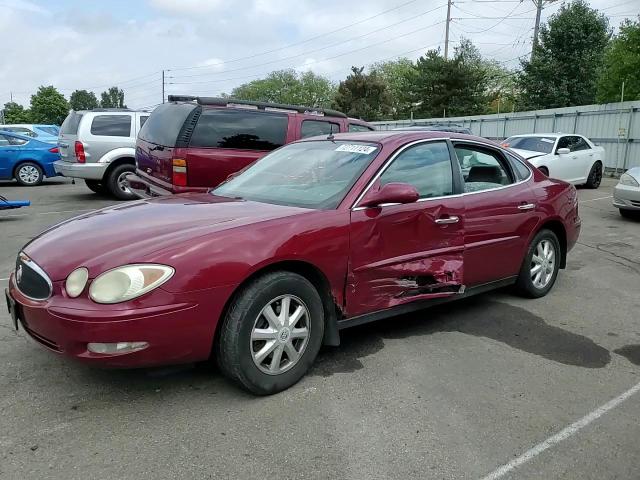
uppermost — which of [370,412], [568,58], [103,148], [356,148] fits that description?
[568,58]

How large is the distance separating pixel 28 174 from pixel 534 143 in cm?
1317

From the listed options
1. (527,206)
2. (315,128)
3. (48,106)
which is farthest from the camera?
(48,106)

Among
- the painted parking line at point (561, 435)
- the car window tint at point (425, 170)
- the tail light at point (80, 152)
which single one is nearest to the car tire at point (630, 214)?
the car window tint at point (425, 170)

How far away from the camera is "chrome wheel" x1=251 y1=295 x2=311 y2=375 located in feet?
10.6

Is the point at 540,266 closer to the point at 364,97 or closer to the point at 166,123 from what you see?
the point at 166,123

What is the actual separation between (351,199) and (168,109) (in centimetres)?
512

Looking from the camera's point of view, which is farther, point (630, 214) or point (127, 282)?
point (630, 214)

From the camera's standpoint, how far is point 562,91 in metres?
27.5

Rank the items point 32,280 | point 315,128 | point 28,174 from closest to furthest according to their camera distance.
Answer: point 32,280 < point 315,128 < point 28,174

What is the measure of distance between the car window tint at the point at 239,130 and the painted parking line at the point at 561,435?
5.65m

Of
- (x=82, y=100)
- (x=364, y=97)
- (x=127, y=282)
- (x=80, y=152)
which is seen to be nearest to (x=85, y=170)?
(x=80, y=152)

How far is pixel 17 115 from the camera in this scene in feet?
274

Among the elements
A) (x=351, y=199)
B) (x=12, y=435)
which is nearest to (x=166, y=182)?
(x=351, y=199)

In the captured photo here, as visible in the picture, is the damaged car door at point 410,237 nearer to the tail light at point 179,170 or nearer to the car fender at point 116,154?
the tail light at point 179,170
